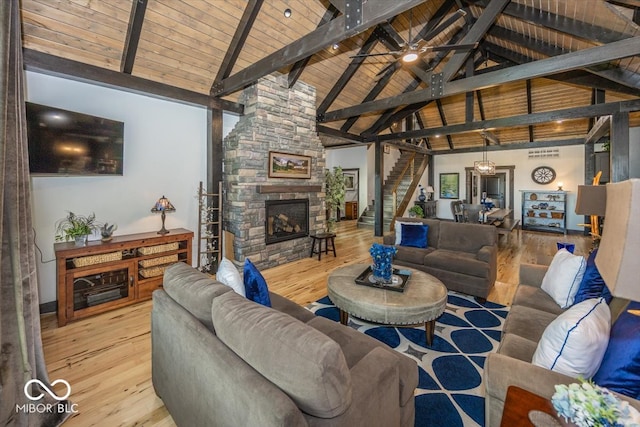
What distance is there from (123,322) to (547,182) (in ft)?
37.7

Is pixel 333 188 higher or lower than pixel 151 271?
higher

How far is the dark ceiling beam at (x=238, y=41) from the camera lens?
3529 millimetres

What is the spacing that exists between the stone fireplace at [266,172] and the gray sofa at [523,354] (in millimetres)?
3617

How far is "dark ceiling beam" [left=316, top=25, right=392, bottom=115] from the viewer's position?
4.88 meters

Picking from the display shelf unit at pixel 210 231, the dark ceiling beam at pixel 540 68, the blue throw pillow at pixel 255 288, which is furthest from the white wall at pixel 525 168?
the blue throw pillow at pixel 255 288

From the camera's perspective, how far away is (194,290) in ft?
5.08

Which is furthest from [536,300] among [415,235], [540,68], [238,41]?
[238,41]

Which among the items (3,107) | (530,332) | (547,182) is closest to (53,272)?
(3,107)

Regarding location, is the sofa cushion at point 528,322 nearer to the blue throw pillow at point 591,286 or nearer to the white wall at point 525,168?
the blue throw pillow at point 591,286

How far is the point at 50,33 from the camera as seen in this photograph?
115 inches

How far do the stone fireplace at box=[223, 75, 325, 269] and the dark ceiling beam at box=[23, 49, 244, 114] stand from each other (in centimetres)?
72

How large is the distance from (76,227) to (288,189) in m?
2.98

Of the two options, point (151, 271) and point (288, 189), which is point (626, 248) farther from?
point (288, 189)

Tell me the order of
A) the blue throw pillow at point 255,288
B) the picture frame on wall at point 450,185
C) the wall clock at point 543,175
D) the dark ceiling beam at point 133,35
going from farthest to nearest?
1. the picture frame on wall at point 450,185
2. the wall clock at point 543,175
3. the dark ceiling beam at point 133,35
4. the blue throw pillow at point 255,288
